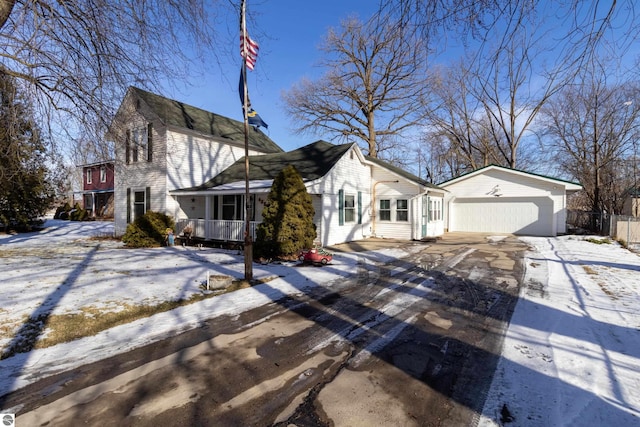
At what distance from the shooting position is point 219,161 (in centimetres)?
1716

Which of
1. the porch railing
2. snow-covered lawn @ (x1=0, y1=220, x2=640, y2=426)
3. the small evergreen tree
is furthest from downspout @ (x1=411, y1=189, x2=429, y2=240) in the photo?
the porch railing

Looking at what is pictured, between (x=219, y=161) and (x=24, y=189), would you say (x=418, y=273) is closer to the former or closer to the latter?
(x=219, y=161)

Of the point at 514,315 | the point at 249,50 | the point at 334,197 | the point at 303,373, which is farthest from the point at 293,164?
the point at 303,373

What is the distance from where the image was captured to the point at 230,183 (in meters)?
14.8

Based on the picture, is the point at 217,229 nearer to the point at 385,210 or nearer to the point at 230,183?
the point at 230,183

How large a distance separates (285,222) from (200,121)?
10.2 meters

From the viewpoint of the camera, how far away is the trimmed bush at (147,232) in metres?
13.5

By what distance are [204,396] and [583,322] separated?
536 cm

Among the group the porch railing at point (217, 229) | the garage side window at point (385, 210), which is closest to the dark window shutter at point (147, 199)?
the porch railing at point (217, 229)

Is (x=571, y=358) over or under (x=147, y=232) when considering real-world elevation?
under

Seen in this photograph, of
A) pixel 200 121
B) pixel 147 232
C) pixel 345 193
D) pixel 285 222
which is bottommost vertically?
pixel 147 232

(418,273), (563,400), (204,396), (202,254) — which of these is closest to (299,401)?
(204,396)

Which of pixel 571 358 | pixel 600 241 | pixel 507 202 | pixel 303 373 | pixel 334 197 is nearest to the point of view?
pixel 303 373

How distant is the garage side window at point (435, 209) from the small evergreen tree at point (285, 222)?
9632 millimetres
